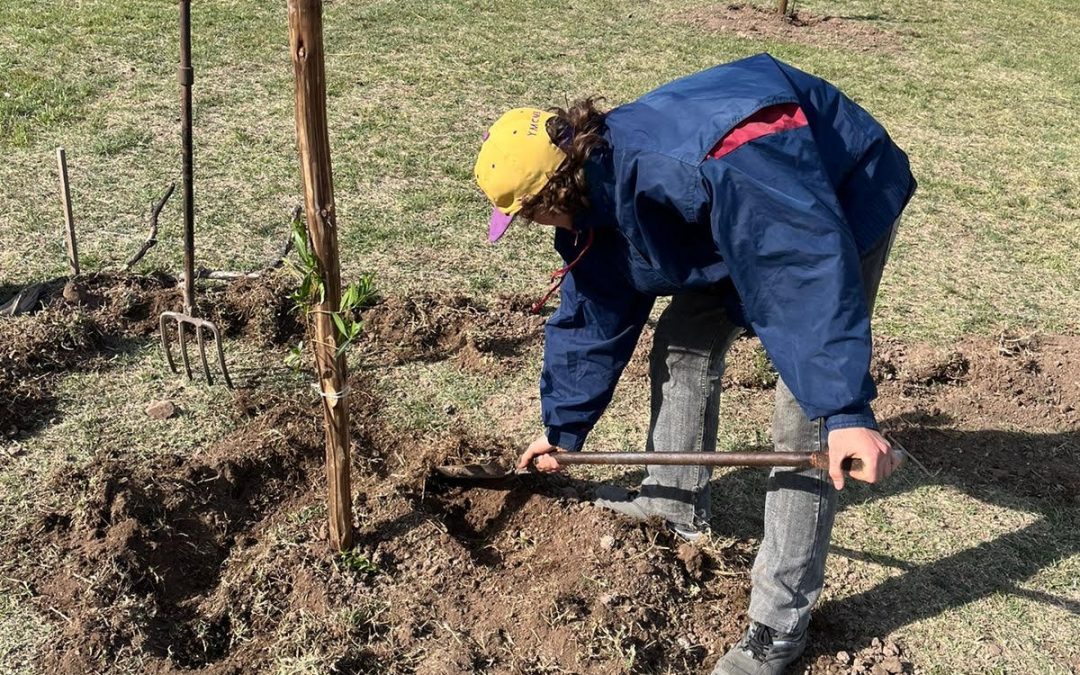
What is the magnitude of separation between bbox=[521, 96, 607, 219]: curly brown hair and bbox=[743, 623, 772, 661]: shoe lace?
1.38 m

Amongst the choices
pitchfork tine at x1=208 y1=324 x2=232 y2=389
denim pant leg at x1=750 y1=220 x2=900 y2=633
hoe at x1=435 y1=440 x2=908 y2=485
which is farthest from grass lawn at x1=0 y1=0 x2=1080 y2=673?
denim pant leg at x1=750 y1=220 x2=900 y2=633

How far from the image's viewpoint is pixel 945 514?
365 cm

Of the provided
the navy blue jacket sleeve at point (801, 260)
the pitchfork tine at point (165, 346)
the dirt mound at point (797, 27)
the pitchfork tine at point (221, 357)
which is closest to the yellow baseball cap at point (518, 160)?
the navy blue jacket sleeve at point (801, 260)

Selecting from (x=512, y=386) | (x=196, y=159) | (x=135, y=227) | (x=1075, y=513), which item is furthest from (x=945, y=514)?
(x=196, y=159)

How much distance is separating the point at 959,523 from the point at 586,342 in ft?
5.48

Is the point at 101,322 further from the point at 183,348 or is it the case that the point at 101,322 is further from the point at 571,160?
the point at 571,160

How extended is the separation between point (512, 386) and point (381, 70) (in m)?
4.12

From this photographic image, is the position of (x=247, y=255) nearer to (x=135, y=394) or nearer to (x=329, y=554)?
(x=135, y=394)

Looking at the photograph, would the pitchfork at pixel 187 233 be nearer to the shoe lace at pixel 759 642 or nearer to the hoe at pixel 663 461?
the hoe at pixel 663 461

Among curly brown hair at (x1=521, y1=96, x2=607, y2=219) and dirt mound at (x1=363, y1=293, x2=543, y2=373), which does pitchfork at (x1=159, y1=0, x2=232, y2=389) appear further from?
curly brown hair at (x1=521, y1=96, x2=607, y2=219)

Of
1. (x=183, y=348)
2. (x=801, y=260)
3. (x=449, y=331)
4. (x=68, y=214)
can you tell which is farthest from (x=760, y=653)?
(x=68, y=214)

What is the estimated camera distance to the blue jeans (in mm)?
2672

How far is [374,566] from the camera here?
3.07 metres

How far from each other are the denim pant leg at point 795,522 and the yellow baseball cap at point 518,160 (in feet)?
2.83
